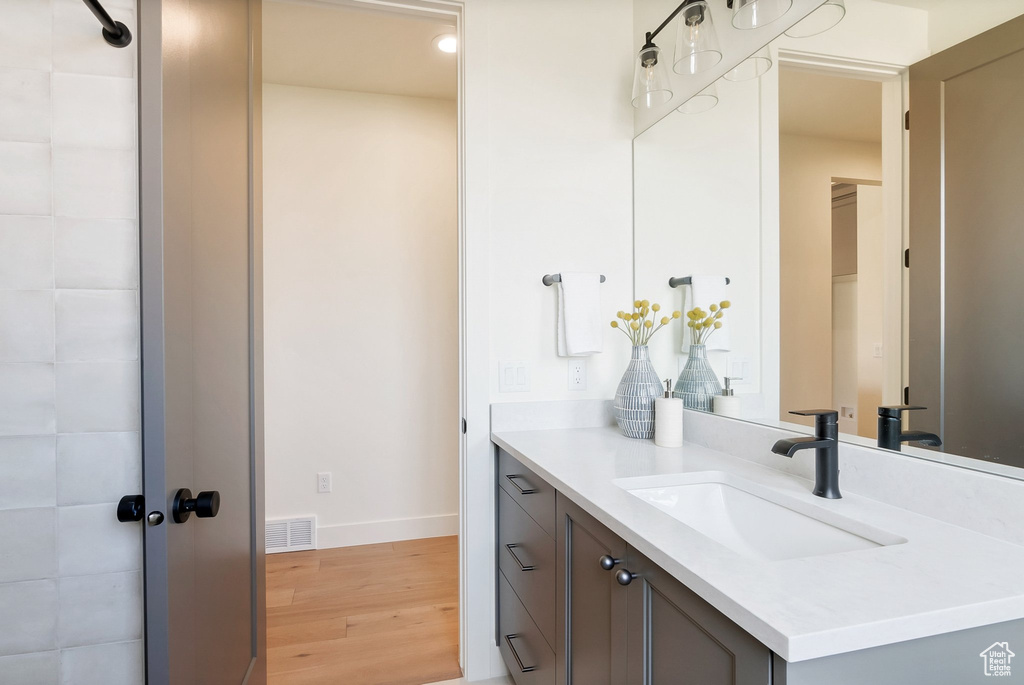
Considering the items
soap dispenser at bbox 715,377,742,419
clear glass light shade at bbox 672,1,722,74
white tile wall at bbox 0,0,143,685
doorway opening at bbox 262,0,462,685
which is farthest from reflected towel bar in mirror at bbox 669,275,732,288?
white tile wall at bbox 0,0,143,685

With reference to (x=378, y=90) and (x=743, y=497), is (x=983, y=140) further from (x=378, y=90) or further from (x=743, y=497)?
(x=378, y=90)

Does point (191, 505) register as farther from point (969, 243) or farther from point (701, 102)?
point (701, 102)

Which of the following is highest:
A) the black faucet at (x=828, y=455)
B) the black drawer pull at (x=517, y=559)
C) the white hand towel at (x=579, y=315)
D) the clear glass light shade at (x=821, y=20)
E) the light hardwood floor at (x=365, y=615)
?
the clear glass light shade at (x=821, y=20)

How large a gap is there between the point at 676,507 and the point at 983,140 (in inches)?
35.2

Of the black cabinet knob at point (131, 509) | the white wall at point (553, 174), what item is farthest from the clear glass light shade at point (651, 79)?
the black cabinet knob at point (131, 509)

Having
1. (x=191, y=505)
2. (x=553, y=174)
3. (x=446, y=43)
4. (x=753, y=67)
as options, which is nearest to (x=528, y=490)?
(x=191, y=505)

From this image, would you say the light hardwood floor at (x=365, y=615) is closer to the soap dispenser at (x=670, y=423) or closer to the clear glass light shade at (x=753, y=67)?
the soap dispenser at (x=670, y=423)

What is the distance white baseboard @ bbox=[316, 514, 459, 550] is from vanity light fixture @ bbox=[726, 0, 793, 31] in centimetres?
272

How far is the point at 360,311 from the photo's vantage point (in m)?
3.11

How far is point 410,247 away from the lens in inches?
125

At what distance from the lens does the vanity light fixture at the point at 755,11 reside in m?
1.34

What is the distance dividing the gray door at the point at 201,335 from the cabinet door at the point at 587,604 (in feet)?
2.45

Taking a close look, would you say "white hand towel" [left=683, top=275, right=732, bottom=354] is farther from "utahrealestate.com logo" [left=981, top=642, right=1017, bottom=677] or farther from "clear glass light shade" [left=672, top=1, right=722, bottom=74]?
"utahrealestate.com logo" [left=981, top=642, right=1017, bottom=677]

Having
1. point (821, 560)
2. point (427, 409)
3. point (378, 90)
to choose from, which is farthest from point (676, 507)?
point (378, 90)
